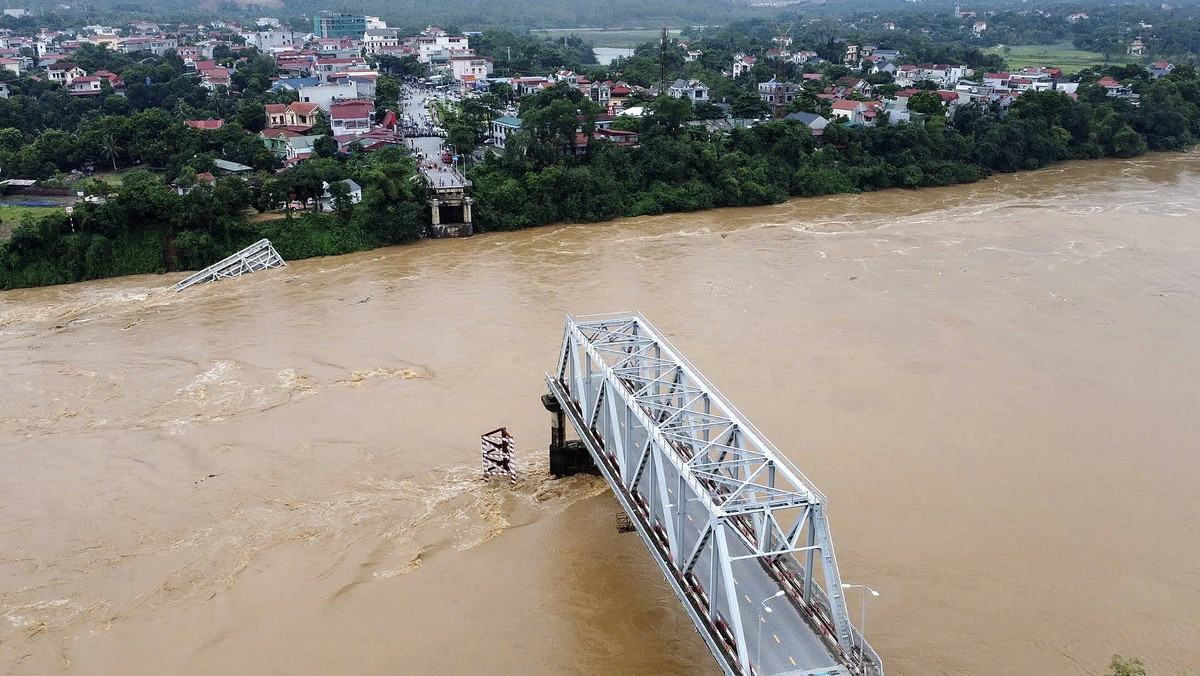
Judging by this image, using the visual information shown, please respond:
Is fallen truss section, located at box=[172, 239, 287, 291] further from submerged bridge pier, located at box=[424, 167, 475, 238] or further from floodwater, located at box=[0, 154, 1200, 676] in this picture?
submerged bridge pier, located at box=[424, 167, 475, 238]

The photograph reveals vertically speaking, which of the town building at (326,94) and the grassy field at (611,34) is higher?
the grassy field at (611,34)

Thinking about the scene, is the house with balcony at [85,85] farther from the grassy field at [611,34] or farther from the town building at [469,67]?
the grassy field at [611,34]

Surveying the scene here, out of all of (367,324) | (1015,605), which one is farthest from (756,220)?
(1015,605)

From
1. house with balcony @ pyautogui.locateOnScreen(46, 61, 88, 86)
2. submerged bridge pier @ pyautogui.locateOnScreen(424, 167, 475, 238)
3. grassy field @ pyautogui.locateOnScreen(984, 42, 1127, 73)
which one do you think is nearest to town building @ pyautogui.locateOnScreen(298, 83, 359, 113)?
house with balcony @ pyautogui.locateOnScreen(46, 61, 88, 86)

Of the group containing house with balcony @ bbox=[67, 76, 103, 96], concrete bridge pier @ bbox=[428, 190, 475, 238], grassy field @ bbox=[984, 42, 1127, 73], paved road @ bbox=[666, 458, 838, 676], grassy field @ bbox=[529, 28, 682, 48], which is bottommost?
paved road @ bbox=[666, 458, 838, 676]

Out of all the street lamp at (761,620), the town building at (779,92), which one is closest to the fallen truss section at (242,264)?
the street lamp at (761,620)

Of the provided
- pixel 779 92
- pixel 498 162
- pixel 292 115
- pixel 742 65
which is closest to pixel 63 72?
pixel 292 115
